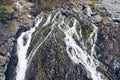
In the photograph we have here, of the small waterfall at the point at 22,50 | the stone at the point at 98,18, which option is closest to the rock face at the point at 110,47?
the stone at the point at 98,18

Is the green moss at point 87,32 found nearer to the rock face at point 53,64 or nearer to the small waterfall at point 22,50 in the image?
the rock face at point 53,64

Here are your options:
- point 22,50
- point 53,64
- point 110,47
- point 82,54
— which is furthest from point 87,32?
point 22,50

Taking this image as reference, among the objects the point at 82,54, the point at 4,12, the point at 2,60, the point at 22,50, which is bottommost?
the point at 2,60

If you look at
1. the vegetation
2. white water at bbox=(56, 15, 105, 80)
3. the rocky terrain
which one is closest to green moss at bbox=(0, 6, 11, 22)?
the vegetation

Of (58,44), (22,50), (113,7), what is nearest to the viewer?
(58,44)

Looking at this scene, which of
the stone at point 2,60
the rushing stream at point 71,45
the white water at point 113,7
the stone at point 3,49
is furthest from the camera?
the white water at point 113,7

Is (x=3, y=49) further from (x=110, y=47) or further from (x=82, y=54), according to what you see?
(x=110, y=47)
